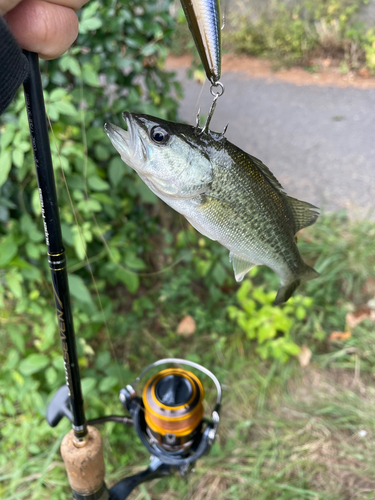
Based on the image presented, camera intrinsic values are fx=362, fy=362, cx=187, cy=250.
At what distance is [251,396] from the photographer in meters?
2.12

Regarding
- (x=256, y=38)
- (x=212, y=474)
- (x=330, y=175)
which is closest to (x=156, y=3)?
(x=330, y=175)

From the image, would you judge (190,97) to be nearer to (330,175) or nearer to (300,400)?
(330,175)

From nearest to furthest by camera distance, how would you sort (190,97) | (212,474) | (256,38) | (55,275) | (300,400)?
(55,275) < (212,474) < (300,400) < (190,97) < (256,38)

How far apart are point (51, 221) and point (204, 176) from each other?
0.38 m

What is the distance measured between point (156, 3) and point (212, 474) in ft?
8.04

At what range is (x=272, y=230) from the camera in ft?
2.73

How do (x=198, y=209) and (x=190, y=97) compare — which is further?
(x=190, y=97)

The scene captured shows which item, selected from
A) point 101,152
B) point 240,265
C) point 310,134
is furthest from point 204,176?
point 310,134

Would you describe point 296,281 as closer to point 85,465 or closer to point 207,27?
point 207,27

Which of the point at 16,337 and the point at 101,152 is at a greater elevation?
the point at 101,152

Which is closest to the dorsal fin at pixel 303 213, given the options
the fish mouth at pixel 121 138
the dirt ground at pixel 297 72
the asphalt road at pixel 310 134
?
the fish mouth at pixel 121 138

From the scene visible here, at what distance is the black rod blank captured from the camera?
0.72m

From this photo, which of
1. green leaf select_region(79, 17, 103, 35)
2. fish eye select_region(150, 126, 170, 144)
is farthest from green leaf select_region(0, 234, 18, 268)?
fish eye select_region(150, 126, 170, 144)

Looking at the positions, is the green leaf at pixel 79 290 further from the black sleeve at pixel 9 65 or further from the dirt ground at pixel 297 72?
the dirt ground at pixel 297 72
